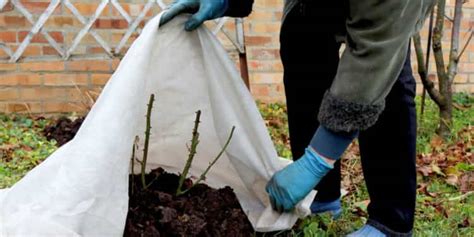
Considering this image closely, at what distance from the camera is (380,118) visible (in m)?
1.47

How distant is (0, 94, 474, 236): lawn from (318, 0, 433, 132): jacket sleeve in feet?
1.33

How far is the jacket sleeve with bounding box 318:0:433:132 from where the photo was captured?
47.6 inches

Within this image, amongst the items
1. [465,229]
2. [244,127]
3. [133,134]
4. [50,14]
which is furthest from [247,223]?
[50,14]

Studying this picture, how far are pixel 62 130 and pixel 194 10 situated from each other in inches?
59.1

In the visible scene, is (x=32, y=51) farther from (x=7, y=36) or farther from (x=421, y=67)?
(x=421, y=67)

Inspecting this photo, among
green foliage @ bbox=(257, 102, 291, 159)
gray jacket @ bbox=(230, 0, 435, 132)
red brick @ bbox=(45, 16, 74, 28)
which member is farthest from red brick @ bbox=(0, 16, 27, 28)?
gray jacket @ bbox=(230, 0, 435, 132)

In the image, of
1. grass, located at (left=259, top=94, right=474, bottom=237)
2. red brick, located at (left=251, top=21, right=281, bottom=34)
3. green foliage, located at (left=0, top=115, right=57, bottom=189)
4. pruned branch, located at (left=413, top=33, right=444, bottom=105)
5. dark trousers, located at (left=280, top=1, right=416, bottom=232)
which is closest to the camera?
dark trousers, located at (left=280, top=1, right=416, bottom=232)

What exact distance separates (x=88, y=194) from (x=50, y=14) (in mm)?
2184

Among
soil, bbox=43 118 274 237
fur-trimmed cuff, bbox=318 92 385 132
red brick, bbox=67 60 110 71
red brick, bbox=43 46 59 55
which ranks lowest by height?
red brick, bbox=67 60 110 71

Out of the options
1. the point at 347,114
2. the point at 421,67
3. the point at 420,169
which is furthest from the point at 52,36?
the point at 347,114

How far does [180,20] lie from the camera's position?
1.41 m

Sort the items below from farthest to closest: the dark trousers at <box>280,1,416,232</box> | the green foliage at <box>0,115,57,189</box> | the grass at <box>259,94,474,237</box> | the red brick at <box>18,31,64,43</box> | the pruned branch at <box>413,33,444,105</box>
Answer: the red brick at <box>18,31,64,43</box>, the pruned branch at <box>413,33,444,105</box>, the green foliage at <box>0,115,57,189</box>, the grass at <box>259,94,474,237</box>, the dark trousers at <box>280,1,416,232</box>

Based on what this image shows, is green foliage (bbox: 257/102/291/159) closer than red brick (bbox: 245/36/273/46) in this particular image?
Yes

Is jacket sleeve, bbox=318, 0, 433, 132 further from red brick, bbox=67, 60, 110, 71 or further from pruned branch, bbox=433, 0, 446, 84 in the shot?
red brick, bbox=67, 60, 110, 71
